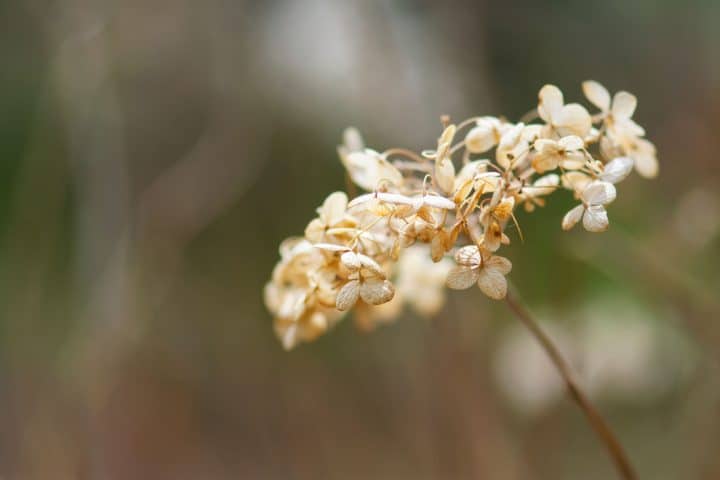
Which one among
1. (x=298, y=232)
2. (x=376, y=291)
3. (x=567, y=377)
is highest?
(x=298, y=232)

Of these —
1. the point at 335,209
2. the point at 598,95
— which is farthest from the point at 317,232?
the point at 598,95

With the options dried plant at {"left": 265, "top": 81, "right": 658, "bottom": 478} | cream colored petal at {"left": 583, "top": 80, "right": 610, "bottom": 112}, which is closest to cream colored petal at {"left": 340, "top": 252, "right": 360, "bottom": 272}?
dried plant at {"left": 265, "top": 81, "right": 658, "bottom": 478}

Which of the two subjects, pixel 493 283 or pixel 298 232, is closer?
pixel 493 283

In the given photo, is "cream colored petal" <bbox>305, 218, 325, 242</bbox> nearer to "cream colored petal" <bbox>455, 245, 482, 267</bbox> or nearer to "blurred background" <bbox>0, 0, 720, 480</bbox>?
"cream colored petal" <bbox>455, 245, 482, 267</bbox>

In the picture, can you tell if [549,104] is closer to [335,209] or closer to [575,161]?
[575,161]

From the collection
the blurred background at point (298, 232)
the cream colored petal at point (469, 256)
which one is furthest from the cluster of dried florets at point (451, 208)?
the blurred background at point (298, 232)

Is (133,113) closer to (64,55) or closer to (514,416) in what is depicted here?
(64,55)

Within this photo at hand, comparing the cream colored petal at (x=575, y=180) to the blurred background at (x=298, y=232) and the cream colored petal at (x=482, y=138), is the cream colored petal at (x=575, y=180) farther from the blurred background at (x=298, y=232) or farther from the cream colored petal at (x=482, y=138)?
the blurred background at (x=298, y=232)
